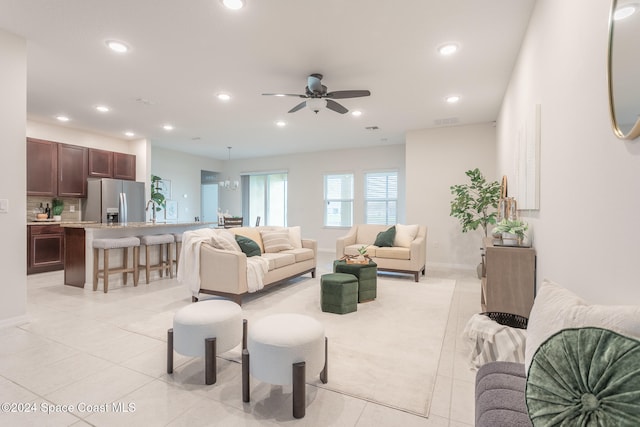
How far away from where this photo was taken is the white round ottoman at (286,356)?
1.75m

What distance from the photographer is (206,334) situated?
6.93 ft

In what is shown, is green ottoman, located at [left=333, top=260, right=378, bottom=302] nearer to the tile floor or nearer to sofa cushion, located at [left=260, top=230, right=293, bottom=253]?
the tile floor

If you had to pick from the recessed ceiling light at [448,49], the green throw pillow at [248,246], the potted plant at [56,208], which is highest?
the recessed ceiling light at [448,49]

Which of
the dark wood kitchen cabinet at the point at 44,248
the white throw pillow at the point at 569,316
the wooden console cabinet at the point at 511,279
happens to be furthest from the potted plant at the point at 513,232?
the dark wood kitchen cabinet at the point at 44,248

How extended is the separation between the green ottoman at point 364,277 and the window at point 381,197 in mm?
4266

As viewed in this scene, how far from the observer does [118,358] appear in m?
2.43

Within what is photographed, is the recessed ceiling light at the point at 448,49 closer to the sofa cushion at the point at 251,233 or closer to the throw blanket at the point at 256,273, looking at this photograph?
the throw blanket at the point at 256,273

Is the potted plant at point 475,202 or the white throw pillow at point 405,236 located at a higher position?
the potted plant at point 475,202

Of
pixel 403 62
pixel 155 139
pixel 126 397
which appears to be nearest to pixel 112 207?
pixel 155 139

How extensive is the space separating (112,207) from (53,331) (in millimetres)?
4132

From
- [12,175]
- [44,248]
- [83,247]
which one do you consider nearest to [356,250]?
[83,247]

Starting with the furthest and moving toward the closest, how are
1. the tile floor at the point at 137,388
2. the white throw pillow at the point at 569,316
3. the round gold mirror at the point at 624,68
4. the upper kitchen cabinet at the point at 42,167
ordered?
the upper kitchen cabinet at the point at 42,167 < the tile floor at the point at 137,388 < the round gold mirror at the point at 624,68 < the white throw pillow at the point at 569,316

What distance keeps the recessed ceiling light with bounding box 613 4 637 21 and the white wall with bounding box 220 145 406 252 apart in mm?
6726

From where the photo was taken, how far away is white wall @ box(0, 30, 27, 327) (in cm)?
303
